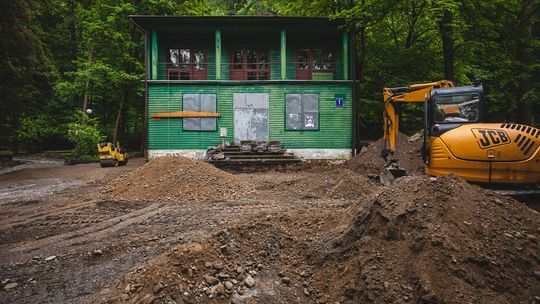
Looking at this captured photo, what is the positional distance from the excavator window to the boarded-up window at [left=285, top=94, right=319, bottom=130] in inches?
389

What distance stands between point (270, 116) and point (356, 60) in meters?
7.04

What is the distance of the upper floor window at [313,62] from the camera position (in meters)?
19.2

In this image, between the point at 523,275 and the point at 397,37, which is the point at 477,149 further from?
the point at 397,37

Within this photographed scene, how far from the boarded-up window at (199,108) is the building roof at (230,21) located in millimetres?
3992

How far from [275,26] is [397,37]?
698 centimetres

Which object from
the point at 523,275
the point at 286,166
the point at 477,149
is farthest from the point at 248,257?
the point at 286,166

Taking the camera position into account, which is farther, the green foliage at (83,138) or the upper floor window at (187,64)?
the green foliage at (83,138)

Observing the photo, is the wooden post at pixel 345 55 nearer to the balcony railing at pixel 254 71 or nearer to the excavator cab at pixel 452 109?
the balcony railing at pixel 254 71

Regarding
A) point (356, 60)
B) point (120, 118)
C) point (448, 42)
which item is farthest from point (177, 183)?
point (120, 118)

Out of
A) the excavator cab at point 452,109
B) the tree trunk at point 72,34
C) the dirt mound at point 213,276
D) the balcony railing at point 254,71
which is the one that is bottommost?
the dirt mound at point 213,276

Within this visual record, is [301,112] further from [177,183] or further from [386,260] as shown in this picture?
[386,260]

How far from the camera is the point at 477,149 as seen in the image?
6094 mm

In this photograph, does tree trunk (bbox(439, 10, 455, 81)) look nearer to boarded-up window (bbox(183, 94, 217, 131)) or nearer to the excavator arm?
the excavator arm

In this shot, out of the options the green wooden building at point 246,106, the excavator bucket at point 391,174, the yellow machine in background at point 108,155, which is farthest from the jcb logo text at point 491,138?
the yellow machine in background at point 108,155
